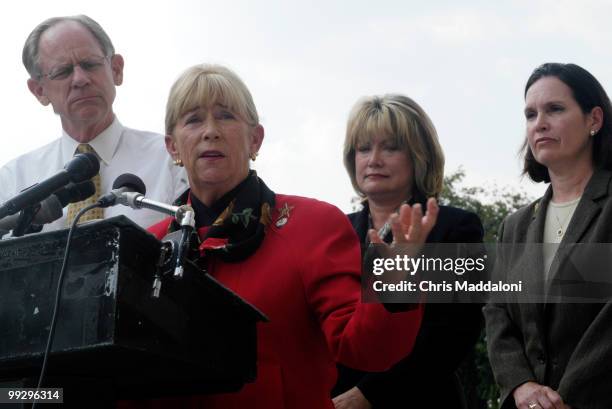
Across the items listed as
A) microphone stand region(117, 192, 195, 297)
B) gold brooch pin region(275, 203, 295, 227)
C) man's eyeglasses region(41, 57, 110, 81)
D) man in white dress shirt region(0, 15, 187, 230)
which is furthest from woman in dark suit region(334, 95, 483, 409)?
microphone stand region(117, 192, 195, 297)

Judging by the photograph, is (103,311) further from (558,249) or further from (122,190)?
(558,249)

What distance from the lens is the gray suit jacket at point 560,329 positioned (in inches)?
151

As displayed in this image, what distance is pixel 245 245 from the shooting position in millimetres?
3102

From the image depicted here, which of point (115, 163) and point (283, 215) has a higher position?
point (115, 163)

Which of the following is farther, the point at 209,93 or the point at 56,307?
the point at 209,93

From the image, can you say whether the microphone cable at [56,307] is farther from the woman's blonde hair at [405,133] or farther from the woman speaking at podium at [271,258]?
the woman's blonde hair at [405,133]

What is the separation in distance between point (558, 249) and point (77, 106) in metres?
2.41

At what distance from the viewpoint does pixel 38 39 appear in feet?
15.4

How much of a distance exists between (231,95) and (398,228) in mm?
1271

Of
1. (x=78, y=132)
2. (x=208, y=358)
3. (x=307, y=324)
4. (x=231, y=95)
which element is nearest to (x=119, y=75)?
(x=78, y=132)

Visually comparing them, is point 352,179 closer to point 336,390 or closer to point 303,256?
point 336,390

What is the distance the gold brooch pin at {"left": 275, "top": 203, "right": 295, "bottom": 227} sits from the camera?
323 cm

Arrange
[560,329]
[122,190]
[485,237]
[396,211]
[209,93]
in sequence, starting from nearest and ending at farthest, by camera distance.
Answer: [122,190], [209,93], [560,329], [396,211], [485,237]

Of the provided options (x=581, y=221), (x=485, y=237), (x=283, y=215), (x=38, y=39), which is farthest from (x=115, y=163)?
(x=485, y=237)
